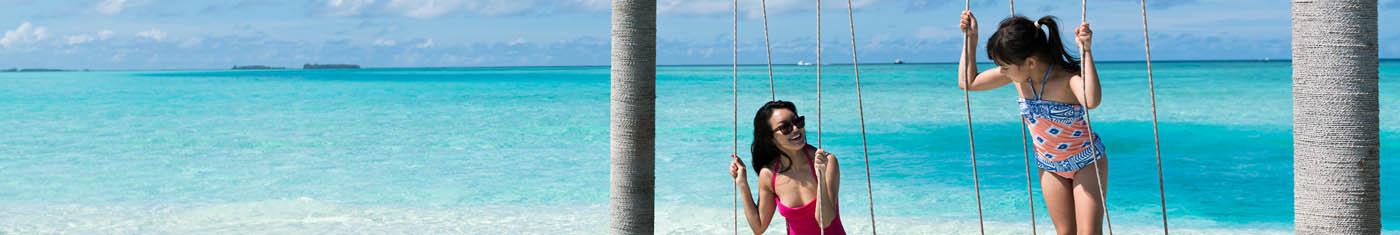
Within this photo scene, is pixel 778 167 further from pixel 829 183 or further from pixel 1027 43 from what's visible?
pixel 1027 43

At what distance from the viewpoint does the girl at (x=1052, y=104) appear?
3.00 m

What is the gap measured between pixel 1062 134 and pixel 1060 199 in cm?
25

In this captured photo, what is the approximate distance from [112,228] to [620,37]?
343 inches

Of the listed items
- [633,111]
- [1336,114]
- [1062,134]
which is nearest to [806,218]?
[633,111]

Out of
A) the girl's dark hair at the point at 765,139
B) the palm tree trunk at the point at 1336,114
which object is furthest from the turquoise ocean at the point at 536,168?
the palm tree trunk at the point at 1336,114

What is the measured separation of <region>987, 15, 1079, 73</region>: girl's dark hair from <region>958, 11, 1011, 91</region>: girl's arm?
60mm

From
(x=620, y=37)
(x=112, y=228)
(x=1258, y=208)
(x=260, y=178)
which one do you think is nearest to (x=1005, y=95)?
(x=1258, y=208)

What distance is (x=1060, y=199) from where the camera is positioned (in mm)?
3236

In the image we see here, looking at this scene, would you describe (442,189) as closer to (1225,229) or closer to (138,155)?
(138,155)

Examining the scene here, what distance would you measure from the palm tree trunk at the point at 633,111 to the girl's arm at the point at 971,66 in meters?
0.92

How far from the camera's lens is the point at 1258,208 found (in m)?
10.7

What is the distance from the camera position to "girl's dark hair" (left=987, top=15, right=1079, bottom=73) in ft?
9.77

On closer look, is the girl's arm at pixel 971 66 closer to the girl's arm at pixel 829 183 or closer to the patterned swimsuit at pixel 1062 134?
the patterned swimsuit at pixel 1062 134

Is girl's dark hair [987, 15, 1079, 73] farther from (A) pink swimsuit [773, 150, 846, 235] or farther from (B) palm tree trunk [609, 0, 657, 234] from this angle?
(B) palm tree trunk [609, 0, 657, 234]
